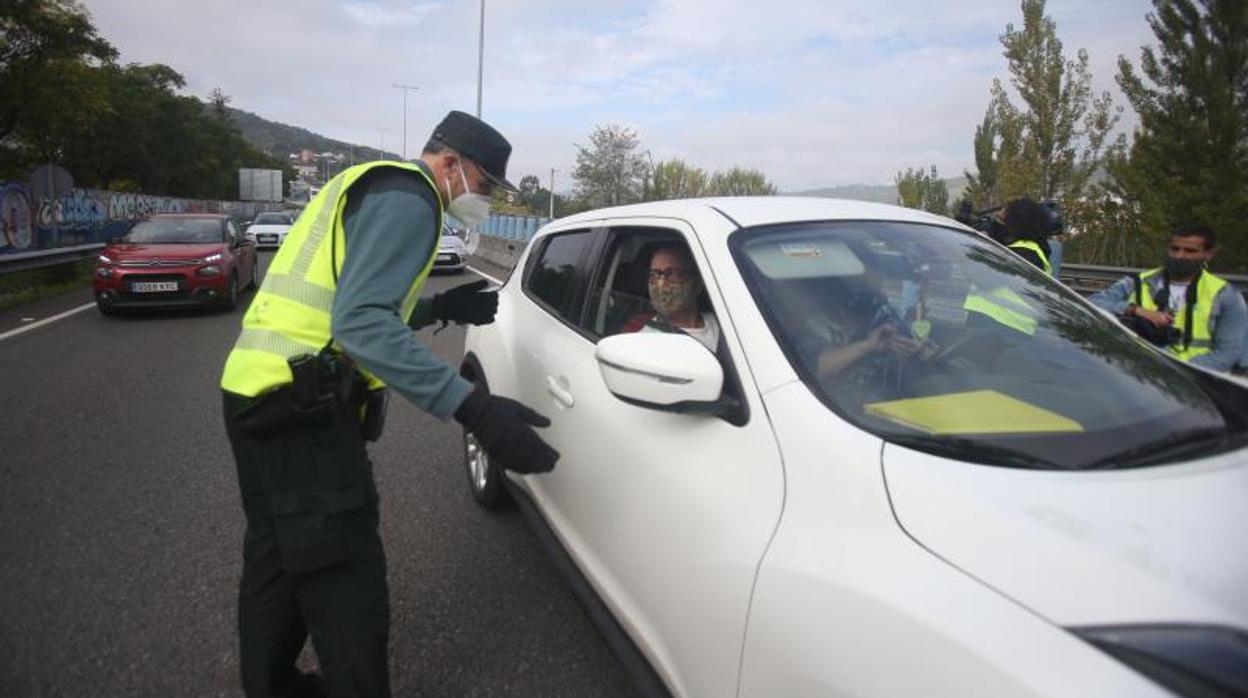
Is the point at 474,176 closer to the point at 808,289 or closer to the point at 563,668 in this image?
the point at 808,289

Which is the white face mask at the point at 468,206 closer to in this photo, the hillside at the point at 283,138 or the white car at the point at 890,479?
the white car at the point at 890,479

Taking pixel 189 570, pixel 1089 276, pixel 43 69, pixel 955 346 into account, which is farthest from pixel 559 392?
pixel 43 69

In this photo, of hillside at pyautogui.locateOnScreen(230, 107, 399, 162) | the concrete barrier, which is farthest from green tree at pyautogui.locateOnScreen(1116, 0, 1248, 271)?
hillside at pyautogui.locateOnScreen(230, 107, 399, 162)

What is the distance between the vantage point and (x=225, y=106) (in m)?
83.7

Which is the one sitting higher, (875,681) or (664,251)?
(664,251)

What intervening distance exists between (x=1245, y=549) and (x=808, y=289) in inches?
39.4

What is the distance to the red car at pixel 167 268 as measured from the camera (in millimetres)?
9578

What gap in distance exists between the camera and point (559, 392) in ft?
8.01

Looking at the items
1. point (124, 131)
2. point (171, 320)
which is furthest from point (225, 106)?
point (171, 320)

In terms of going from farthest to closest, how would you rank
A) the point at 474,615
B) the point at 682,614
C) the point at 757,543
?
the point at 474,615 → the point at 682,614 → the point at 757,543

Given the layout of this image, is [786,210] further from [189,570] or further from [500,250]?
[500,250]

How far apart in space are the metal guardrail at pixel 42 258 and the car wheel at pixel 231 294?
353 centimetres

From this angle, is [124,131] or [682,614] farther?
[124,131]

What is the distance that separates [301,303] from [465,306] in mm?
1095
